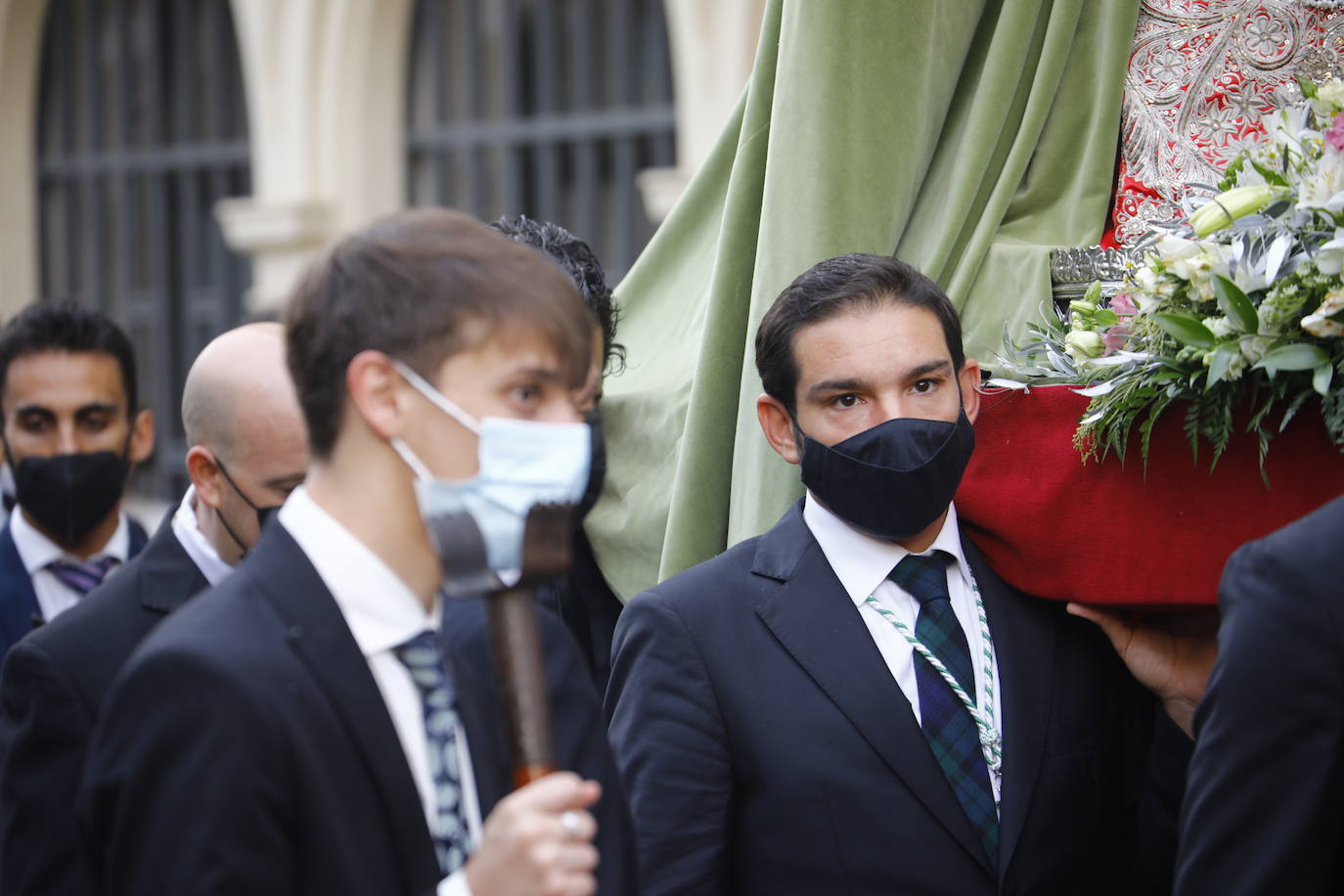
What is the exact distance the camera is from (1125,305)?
244cm

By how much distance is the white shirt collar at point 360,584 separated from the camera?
5.39 feet

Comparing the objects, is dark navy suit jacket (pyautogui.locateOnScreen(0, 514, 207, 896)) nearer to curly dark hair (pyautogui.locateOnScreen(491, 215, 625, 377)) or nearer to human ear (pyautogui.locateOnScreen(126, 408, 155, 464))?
curly dark hair (pyautogui.locateOnScreen(491, 215, 625, 377))

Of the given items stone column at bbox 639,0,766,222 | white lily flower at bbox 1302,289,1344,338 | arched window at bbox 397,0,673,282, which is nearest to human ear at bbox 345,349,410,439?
white lily flower at bbox 1302,289,1344,338

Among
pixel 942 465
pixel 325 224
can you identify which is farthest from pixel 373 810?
pixel 325 224

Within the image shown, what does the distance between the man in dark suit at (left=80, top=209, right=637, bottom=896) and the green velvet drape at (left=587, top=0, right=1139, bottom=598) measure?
1224 mm

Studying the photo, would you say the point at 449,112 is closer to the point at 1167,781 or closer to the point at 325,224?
the point at 325,224

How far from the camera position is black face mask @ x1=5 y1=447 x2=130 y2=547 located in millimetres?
4000

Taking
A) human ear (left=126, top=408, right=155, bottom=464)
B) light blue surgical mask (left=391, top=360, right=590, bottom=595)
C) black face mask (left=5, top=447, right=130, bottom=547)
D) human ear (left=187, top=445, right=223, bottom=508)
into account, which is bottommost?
black face mask (left=5, top=447, right=130, bottom=547)

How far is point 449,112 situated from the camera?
368 inches

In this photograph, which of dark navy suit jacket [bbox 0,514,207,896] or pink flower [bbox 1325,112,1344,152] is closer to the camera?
pink flower [bbox 1325,112,1344,152]

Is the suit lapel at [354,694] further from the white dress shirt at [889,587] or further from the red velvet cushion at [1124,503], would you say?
the red velvet cushion at [1124,503]

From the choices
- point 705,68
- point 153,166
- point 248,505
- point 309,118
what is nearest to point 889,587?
point 248,505

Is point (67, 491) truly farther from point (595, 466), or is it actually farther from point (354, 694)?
point (354, 694)

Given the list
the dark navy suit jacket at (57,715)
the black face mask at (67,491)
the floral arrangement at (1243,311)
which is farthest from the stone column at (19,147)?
the floral arrangement at (1243,311)
